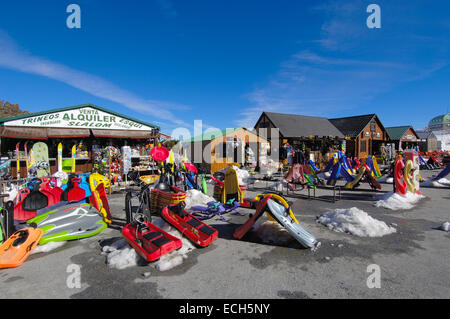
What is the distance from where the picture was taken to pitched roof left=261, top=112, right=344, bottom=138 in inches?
1029

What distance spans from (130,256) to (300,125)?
2741 centimetres

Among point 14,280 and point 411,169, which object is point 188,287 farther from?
point 411,169

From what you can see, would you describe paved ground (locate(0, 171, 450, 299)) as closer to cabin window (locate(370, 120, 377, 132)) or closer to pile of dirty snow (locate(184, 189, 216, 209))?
pile of dirty snow (locate(184, 189, 216, 209))

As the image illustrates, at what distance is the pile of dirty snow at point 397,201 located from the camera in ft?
26.6

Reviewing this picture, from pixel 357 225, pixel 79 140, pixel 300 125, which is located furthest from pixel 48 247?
pixel 300 125

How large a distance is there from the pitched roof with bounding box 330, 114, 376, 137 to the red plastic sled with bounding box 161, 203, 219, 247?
106 feet

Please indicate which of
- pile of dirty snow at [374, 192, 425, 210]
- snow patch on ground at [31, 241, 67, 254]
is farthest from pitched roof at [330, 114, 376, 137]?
snow patch on ground at [31, 241, 67, 254]

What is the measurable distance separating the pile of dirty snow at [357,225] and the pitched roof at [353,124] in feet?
96.7

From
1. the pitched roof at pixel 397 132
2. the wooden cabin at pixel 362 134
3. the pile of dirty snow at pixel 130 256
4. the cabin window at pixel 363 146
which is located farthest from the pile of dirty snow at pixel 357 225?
the pitched roof at pixel 397 132

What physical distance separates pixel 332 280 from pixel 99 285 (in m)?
3.70

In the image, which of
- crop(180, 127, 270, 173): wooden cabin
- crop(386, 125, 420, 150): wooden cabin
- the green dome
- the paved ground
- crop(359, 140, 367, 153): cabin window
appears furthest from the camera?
the green dome

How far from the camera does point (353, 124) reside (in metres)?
33.9

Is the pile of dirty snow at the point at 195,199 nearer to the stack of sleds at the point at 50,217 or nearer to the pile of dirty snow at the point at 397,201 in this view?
the stack of sleds at the point at 50,217
